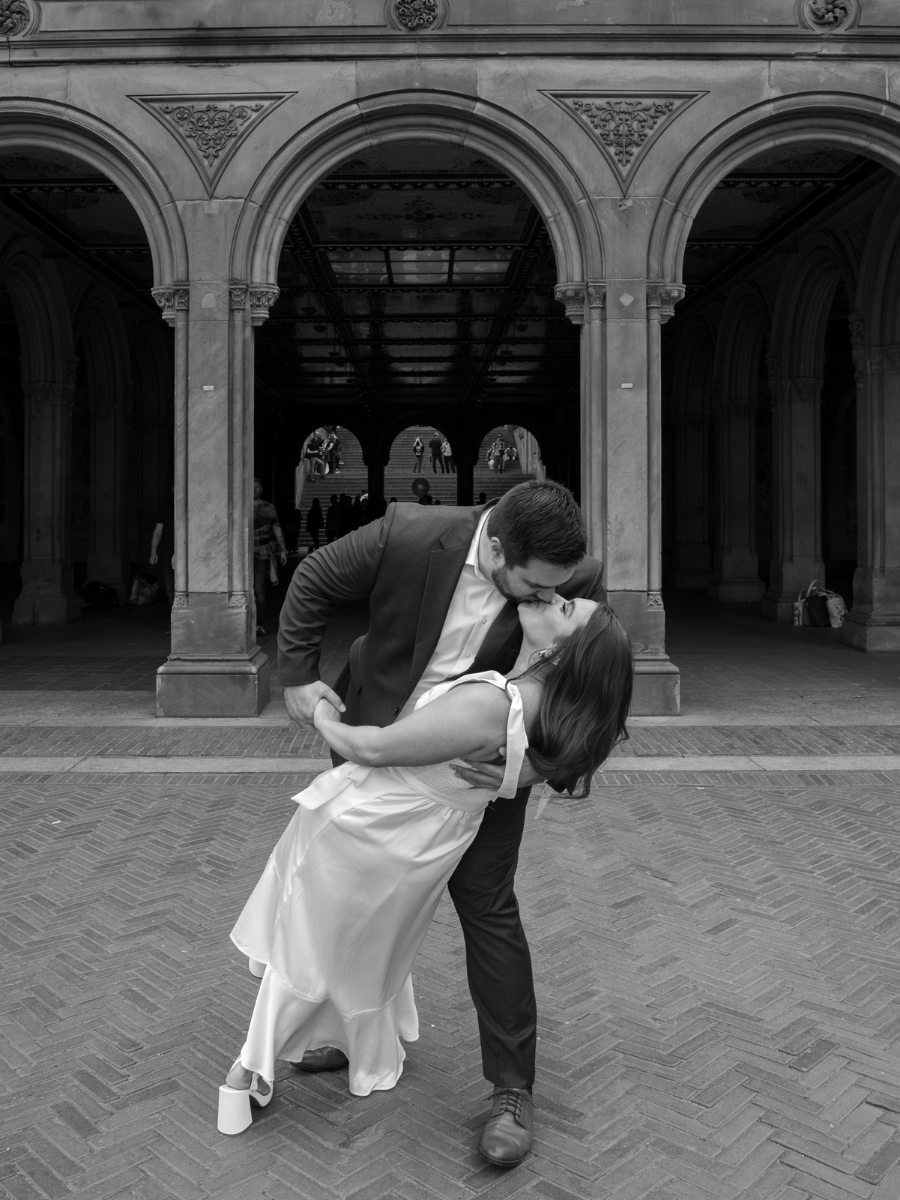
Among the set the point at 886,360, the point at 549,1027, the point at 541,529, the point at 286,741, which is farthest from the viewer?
the point at 886,360

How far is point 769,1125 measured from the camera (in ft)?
10.1

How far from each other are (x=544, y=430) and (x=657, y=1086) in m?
31.1

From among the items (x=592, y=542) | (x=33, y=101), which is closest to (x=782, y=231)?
(x=592, y=542)

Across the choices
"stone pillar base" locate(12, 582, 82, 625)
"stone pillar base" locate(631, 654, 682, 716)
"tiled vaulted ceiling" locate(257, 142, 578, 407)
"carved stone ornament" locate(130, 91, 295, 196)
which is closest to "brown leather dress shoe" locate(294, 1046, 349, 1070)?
"stone pillar base" locate(631, 654, 682, 716)

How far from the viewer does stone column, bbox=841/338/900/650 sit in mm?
12773

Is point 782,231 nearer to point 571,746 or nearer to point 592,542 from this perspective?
point 592,542

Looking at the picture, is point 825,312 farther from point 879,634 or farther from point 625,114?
point 625,114

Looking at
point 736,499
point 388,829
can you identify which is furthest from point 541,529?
point 736,499

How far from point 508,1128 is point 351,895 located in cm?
75

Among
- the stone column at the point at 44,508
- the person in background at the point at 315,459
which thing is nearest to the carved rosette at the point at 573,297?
the stone column at the point at 44,508

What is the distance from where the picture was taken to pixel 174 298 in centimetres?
923

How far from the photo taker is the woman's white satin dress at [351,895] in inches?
112

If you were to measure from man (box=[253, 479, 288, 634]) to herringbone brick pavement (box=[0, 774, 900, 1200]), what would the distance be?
7.45 meters

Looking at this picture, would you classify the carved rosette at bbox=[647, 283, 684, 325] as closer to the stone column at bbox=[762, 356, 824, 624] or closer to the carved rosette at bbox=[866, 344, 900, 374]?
the carved rosette at bbox=[866, 344, 900, 374]
